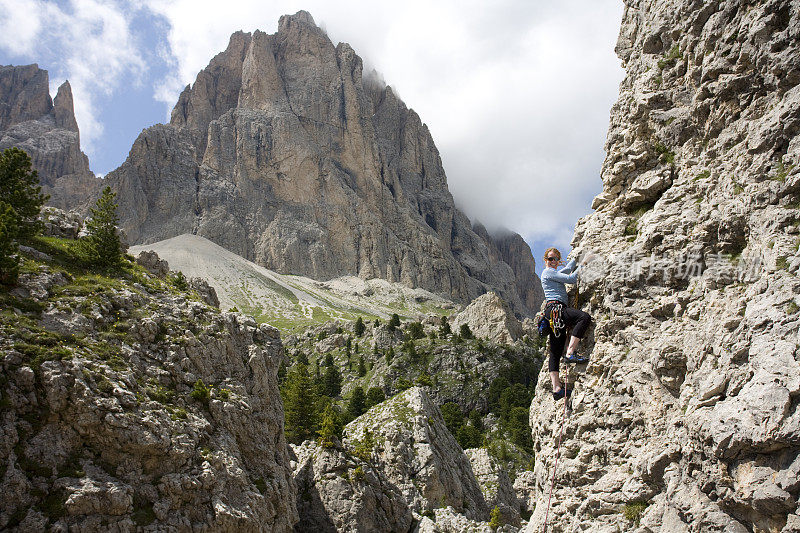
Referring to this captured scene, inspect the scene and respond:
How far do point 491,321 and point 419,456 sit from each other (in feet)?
256

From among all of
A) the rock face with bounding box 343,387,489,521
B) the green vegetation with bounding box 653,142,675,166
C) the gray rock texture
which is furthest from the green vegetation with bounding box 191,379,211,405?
the gray rock texture

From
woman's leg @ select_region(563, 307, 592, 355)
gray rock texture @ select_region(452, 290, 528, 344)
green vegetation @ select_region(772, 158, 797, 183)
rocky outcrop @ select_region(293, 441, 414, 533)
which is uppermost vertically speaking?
gray rock texture @ select_region(452, 290, 528, 344)

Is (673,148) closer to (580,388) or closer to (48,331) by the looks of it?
(580,388)

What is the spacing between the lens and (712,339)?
845 cm

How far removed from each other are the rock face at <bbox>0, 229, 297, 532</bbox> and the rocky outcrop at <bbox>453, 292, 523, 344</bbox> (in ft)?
275

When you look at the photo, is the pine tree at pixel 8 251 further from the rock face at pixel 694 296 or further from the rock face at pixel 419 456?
the rock face at pixel 419 456

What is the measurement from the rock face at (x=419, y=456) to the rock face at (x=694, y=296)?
2499 centimetres

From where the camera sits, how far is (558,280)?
38.3 ft

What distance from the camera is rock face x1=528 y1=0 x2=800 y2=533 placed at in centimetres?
739

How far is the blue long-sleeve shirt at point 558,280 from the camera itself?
A: 11580mm

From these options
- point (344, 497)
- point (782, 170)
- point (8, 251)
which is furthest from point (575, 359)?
point (344, 497)

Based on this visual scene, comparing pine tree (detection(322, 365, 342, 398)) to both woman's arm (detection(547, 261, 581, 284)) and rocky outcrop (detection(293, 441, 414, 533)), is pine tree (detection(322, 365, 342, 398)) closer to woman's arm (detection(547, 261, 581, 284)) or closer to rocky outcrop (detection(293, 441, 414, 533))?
rocky outcrop (detection(293, 441, 414, 533))

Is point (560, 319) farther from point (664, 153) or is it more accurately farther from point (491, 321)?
point (491, 321)

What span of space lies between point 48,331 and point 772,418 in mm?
22329
